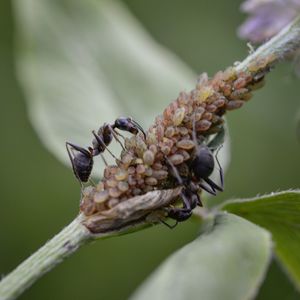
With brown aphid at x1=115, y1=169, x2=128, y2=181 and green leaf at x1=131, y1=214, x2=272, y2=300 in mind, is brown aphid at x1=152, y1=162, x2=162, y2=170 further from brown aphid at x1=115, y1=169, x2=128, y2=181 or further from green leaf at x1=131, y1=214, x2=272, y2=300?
green leaf at x1=131, y1=214, x2=272, y2=300

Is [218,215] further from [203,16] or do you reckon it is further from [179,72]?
[203,16]

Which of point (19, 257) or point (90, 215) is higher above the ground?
point (90, 215)

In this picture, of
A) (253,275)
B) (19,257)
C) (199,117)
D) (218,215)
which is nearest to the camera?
(253,275)

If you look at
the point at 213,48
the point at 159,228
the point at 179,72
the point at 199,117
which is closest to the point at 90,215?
the point at 199,117

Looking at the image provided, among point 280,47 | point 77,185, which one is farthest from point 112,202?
point 77,185

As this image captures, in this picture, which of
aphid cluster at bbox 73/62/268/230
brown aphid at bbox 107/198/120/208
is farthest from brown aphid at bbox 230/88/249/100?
brown aphid at bbox 107/198/120/208

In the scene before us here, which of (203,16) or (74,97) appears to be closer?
(74,97)
